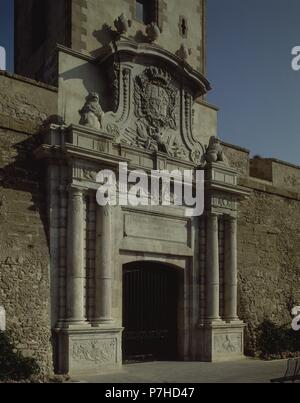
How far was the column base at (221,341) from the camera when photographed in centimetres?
1290

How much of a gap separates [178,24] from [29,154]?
7081mm

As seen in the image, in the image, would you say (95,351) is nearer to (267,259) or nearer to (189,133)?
(189,133)

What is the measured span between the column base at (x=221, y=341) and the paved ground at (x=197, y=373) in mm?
459

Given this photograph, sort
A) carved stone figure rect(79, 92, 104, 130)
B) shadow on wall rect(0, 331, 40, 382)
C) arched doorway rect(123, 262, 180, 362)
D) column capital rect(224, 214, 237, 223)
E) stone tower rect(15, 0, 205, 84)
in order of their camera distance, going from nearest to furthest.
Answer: shadow on wall rect(0, 331, 40, 382)
carved stone figure rect(79, 92, 104, 130)
arched doorway rect(123, 262, 180, 362)
stone tower rect(15, 0, 205, 84)
column capital rect(224, 214, 237, 223)

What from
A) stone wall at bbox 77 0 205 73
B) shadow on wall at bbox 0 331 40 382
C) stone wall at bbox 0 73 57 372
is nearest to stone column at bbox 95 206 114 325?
stone wall at bbox 0 73 57 372

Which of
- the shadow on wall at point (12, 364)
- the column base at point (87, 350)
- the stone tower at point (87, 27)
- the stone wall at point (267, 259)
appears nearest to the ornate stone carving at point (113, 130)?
the stone tower at point (87, 27)

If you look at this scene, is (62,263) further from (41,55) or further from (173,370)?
(41,55)

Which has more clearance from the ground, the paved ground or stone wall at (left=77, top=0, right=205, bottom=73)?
stone wall at (left=77, top=0, right=205, bottom=73)

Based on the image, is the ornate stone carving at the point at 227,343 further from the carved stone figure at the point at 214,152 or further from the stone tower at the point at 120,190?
the carved stone figure at the point at 214,152

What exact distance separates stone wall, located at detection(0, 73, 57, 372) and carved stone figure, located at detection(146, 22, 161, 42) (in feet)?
13.4

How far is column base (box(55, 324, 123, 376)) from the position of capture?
33.4ft

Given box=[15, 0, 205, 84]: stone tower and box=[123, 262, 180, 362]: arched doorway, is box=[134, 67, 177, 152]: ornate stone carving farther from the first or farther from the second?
box=[123, 262, 180, 362]: arched doorway

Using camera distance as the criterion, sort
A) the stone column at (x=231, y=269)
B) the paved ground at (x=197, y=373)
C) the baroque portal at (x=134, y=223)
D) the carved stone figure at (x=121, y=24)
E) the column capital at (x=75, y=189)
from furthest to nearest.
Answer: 1. the stone column at (x=231, y=269)
2. the carved stone figure at (x=121, y=24)
3. the column capital at (x=75, y=189)
4. the baroque portal at (x=134, y=223)
5. the paved ground at (x=197, y=373)
